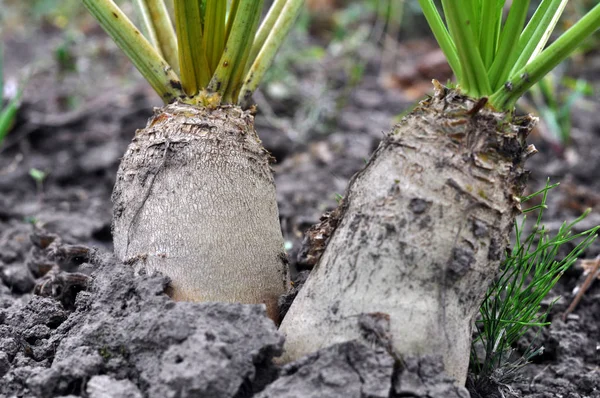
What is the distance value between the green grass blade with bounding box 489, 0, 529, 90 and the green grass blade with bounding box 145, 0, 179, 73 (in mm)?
795

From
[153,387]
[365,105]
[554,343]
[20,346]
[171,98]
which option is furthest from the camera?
[365,105]

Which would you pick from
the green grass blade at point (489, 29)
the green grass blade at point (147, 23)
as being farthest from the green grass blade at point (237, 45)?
the green grass blade at point (489, 29)

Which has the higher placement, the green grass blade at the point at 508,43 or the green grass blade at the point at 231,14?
the green grass blade at the point at 231,14

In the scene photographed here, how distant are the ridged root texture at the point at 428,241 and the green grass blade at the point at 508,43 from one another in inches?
3.6

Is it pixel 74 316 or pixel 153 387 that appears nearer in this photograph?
pixel 153 387

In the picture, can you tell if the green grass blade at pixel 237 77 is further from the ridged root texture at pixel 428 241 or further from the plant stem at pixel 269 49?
the ridged root texture at pixel 428 241

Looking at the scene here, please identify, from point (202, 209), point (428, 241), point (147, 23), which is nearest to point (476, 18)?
point (428, 241)

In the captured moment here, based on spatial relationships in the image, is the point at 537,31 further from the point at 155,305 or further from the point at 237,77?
the point at 155,305

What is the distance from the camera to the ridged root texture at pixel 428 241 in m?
1.20

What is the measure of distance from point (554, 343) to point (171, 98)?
1.27m

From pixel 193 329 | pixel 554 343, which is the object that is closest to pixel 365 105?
pixel 554 343

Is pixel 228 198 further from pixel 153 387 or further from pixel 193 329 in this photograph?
pixel 153 387

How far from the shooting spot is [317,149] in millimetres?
3389

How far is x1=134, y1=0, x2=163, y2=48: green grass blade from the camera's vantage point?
161cm
